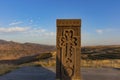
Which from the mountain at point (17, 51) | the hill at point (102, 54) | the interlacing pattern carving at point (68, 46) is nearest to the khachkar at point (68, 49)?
the interlacing pattern carving at point (68, 46)

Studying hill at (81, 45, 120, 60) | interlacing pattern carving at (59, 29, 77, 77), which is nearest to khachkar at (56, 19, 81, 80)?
interlacing pattern carving at (59, 29, 77, 77)

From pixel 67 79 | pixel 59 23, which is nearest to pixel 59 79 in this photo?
pixel 67 79

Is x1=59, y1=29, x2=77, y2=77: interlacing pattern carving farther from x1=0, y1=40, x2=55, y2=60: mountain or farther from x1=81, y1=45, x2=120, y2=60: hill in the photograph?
x1=0, y1=40, x2=55, y2=60: mountain

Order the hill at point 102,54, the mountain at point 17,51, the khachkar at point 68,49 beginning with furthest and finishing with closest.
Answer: the mountain at point 17,51, the hill at point 102,54, the khachkar at point 68,49

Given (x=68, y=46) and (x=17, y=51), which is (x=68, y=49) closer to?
(x=68, y=46)

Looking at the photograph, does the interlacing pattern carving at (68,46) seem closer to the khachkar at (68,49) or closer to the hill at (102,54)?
the khachkar at (68,49)

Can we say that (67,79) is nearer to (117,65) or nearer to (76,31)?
(76,31)

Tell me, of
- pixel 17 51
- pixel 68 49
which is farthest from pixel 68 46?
pixel 17 51

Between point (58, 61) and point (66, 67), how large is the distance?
450mm

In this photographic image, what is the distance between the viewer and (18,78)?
495 inches

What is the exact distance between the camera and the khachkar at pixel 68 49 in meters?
11.0

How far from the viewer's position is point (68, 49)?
1112cm

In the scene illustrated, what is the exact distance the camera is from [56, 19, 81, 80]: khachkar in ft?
Result: 36.1

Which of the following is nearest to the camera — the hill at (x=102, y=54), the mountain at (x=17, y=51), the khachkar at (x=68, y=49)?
the khachkar at (x=68, y=49)
